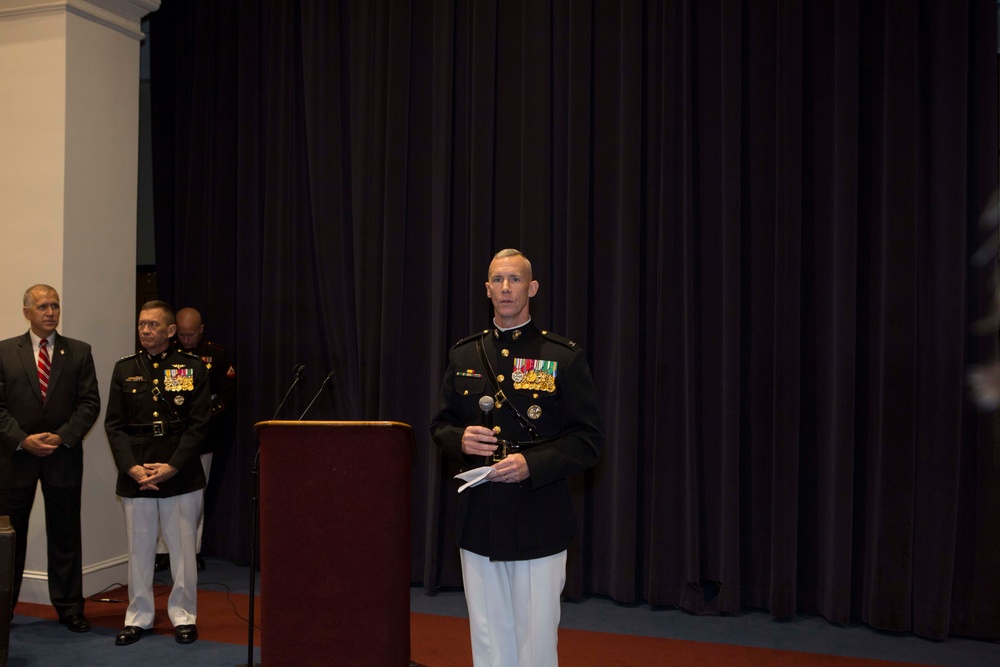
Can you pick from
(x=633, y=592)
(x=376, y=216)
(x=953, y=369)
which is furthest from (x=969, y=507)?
(x=376, y=216)

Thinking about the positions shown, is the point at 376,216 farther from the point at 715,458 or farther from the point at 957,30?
the point at 957,30

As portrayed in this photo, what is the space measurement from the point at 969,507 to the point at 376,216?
12.4 ft

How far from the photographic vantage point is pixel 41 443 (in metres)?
4.44

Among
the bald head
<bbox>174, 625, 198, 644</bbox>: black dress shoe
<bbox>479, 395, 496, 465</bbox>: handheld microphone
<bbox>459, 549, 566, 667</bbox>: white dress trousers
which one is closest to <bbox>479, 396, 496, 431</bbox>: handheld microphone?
<bbox>479, 395, 496, 465</bbox>: handheld microphone

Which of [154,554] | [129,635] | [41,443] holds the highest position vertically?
[41,443]

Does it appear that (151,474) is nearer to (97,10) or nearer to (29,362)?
(29,362)

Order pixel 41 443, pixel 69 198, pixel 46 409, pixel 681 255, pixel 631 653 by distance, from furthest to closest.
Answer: pixel 69 198, pixel 681 255, pixel 46 409, pixel 41 443, pixel 631 653

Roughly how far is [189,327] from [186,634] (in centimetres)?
224

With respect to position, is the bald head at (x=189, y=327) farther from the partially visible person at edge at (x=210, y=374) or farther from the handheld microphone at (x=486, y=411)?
the handheld microphone at (x=486, y=411)

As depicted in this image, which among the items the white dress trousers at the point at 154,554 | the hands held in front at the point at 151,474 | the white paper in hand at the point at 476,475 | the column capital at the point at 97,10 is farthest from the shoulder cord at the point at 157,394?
the column capital at the point at 97,10

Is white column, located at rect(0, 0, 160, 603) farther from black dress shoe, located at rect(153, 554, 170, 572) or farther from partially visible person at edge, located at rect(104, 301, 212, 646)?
partially visible person at edge, located at rect(104, 301, 212, 646)

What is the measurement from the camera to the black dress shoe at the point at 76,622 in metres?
A: 4.51

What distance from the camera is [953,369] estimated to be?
179 inches

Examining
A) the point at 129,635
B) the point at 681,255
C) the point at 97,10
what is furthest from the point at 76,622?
the point at 681,255
